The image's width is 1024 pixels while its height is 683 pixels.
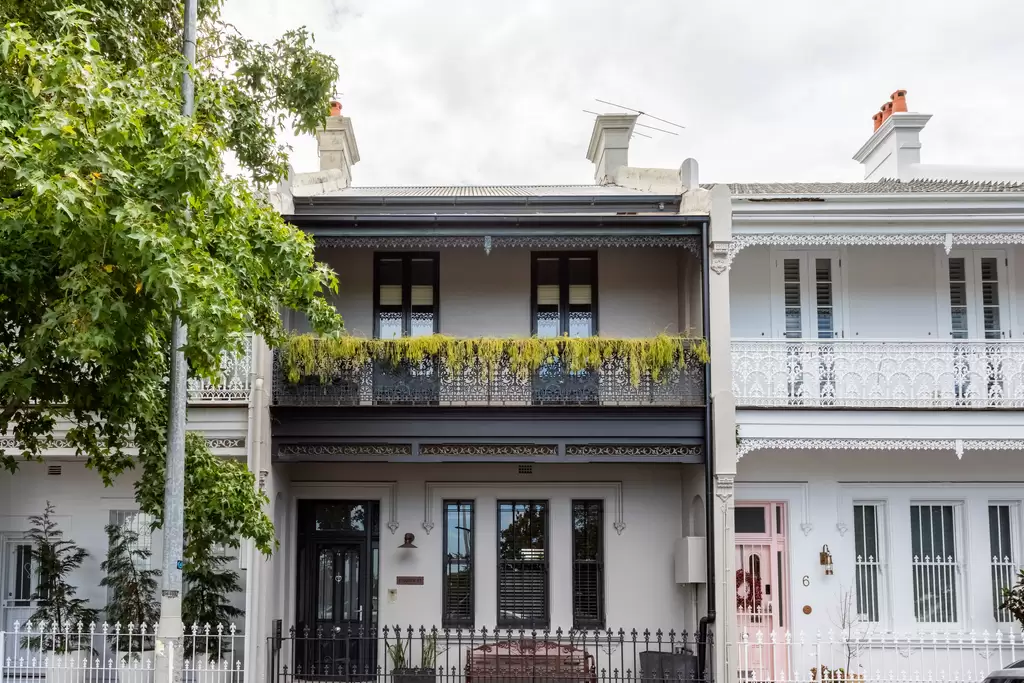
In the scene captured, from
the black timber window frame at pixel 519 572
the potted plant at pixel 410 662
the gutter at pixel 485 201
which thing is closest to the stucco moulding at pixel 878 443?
the black timber window frame at pixel 519 572

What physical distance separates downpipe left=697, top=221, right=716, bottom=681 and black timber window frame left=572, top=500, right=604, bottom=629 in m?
1.80

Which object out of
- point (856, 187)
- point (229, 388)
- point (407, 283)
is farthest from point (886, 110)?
point (229, 388)

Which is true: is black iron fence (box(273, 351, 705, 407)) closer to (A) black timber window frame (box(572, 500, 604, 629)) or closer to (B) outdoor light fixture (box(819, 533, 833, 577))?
(A) black timber window frame (box(572, 500, 604, 629))

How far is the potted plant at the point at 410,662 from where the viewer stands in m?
13.8

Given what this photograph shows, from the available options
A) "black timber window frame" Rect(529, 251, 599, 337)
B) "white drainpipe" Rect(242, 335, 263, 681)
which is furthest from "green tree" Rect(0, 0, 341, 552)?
"black timber window frame" Rect(529, 251, 599, 337)

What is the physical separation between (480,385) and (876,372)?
18.5 ft

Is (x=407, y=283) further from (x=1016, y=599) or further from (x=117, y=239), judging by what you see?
(x=1016, y=599)

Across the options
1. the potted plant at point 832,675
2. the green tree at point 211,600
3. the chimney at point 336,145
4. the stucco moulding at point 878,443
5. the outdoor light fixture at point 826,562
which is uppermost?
the chimney at point 336,145

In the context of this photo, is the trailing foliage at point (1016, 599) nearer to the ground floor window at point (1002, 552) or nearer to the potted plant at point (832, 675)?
the ground floor window at point (1002, 552)

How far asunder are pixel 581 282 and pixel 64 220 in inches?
369

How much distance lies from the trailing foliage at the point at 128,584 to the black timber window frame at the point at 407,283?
4899 millimetres

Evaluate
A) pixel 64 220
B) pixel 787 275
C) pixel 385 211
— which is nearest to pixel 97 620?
pixel 385 211

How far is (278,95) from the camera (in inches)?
512

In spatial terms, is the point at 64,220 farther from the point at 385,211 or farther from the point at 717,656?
the point at 717,656
